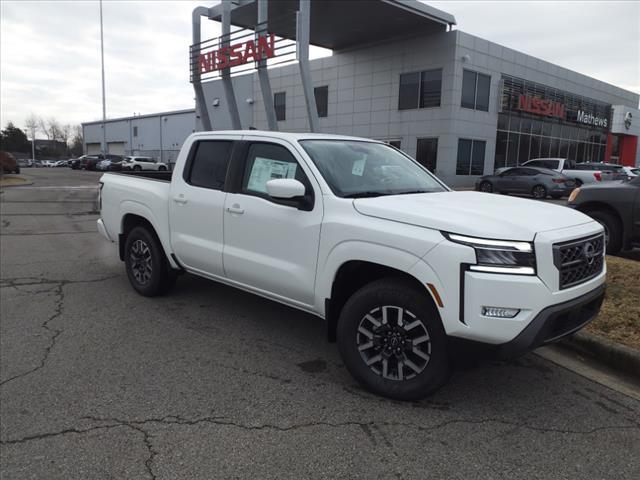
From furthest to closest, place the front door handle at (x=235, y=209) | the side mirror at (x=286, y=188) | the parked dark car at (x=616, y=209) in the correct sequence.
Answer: the parked dark car at (x=616, y=209) < the front door handle at (x=235, y=209) < the side mirror at (x=286, y=188)

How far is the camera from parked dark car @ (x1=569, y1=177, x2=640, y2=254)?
7.71 m

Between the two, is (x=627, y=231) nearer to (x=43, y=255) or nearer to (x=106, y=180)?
(x=106, y=180)

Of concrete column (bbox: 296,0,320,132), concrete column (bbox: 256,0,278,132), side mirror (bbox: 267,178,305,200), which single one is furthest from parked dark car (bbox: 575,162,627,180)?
side mirror (bbox: 267,178,305,200)

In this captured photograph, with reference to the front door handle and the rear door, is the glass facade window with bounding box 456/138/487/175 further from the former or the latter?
the front door handle

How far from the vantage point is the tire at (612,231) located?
7.96 meters

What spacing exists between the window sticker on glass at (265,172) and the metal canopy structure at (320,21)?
1622 cm

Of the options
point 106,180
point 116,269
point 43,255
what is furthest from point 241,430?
point 43,255

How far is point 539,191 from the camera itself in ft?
69.1

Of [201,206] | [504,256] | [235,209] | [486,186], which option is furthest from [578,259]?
[486,186]

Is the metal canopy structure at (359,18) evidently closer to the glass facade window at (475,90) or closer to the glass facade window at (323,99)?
the glass facade window at (475,90)

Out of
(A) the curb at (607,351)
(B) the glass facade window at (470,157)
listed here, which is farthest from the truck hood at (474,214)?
(B) the glass facade window at (470,157)

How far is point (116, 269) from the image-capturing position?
24.3 ft

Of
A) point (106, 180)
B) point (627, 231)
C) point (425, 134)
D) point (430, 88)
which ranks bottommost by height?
point (627, 231)

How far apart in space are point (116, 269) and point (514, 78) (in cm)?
2876
